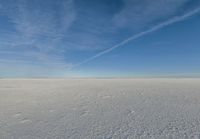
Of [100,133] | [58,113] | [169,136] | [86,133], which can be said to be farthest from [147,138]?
[58,113]

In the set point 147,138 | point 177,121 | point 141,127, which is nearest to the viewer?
point 147,138

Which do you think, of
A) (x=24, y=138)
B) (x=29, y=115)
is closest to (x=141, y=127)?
(x=24, y=138)

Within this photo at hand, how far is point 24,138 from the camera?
114 inches

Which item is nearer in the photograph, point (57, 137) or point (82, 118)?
point (57, 137)

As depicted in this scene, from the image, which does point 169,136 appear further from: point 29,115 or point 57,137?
point 29,115

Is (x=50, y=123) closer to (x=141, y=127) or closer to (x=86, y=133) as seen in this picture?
(x=86, y=133)

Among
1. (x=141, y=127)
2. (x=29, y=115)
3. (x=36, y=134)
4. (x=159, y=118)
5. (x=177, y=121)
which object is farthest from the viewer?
(x=29, y=115)

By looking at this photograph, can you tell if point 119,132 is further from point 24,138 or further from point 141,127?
point 24,138

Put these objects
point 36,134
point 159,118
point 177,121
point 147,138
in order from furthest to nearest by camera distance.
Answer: point 159,118 < point 177,121 < point 36,134 < point 147,138

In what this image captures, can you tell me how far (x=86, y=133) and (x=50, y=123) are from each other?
3.61 feet

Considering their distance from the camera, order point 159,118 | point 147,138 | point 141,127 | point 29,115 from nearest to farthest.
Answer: point 147,138 → point 141,127 → point 159,118 → point 29,115

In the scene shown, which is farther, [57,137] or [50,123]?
[50,123]

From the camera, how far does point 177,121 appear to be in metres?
3.70

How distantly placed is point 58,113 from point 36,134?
5.15 feet
